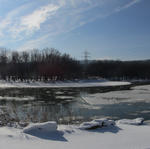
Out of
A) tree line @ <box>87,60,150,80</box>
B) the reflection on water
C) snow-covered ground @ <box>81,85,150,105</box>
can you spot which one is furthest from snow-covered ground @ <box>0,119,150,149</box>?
tree line @ <box>87,60,150,80</box>

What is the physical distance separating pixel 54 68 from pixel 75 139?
195 feet

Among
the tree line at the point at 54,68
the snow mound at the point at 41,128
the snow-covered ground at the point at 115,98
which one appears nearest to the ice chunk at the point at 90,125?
the snow mound at the point at 41,128

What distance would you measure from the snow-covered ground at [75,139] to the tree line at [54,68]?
54.6 m

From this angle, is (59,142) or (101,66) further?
(101,66)

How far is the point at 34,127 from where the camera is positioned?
20.8ft

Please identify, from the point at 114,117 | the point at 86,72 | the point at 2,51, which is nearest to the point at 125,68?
the point at 86,72

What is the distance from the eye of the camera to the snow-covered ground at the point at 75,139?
5.28 m

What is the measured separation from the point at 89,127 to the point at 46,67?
5854 centimetres

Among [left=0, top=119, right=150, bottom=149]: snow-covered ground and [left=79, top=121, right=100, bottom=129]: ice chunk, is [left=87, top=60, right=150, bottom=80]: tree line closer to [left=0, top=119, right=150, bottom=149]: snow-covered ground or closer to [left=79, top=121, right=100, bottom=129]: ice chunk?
[left=79, top=121, right=100, bottom=129]: ice chunk

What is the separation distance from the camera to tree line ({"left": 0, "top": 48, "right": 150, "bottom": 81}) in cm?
6494

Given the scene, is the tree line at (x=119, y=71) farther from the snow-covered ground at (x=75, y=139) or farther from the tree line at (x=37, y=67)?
the snow-covered ground at (x=75, y=139)

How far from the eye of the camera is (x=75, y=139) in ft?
19.5

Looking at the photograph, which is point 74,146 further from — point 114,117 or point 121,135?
point 114,117

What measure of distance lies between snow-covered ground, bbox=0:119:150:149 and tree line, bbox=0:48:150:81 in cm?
5464
